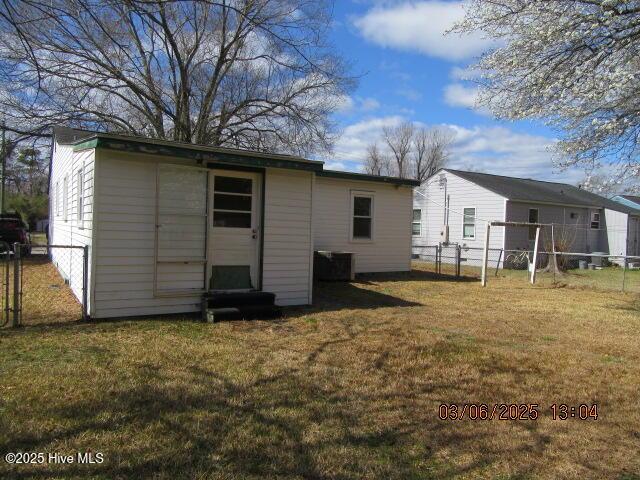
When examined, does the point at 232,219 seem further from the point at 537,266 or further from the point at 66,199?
the point at 537,266

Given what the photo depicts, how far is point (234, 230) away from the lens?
8.06 m

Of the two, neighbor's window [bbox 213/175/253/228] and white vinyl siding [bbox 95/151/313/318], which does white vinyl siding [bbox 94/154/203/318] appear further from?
neighbor's window [bbox 213/175/253/228]

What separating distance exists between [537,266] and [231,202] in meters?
15.9

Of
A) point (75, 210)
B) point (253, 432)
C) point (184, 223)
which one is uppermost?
point (75, 210)

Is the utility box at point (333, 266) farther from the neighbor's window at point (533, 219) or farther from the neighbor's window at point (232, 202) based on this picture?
the neighbor's window at point (533, 219)

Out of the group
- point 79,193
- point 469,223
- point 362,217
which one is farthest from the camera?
point 469,223

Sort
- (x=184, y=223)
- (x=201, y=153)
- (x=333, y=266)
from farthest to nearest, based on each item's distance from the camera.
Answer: (x=333, y=266)
(x=184, y=223)
(x=201, y=153)

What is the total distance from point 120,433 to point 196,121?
19.5 m

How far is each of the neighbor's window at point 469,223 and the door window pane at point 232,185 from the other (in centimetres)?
1553

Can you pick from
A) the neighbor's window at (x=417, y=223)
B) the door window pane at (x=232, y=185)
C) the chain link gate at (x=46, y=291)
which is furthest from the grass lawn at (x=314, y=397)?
the neighbor's window at (x=417, y=223)

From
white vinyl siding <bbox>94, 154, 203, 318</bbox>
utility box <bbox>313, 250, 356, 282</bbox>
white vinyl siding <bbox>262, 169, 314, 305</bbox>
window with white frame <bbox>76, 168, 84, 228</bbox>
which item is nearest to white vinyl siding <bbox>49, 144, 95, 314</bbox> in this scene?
window with white frame <bbox>76, 168, 84, 228</bbox>

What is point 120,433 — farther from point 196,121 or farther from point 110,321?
point 196,121

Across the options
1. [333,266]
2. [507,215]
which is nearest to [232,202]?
A: [333,266]

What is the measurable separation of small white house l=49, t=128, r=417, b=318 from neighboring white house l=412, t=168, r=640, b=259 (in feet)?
38.6
